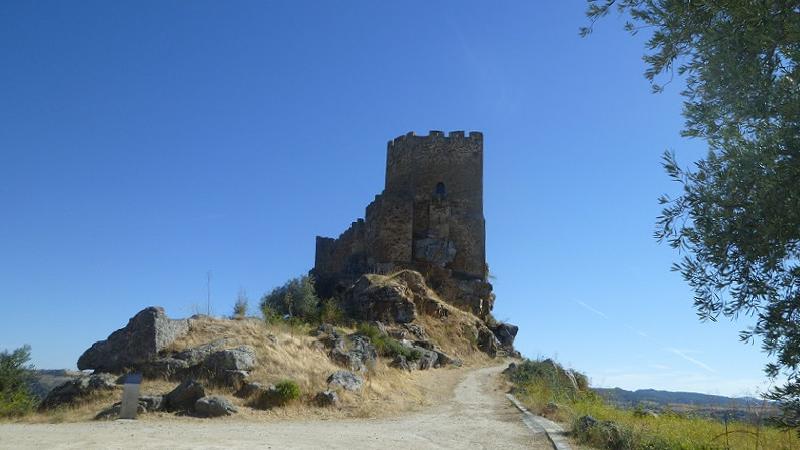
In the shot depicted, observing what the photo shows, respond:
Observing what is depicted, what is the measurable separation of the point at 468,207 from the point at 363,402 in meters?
20.4

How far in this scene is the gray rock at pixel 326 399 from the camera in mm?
11916

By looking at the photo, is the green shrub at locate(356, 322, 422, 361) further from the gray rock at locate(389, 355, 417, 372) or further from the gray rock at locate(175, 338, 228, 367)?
the gray rock at locate(175, 338, 228, 367)

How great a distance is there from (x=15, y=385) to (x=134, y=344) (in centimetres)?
223

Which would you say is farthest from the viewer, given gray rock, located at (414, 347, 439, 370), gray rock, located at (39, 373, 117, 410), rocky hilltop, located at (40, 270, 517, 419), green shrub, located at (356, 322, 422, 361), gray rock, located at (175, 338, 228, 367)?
gray rock, located at (414, 347, 439, 370)

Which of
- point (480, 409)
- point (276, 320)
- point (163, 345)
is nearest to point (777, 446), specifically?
point (480, 409)

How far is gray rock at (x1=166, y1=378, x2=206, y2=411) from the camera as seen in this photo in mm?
10836

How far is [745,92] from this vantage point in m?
5.21

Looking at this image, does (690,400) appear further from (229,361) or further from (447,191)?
(447,191)

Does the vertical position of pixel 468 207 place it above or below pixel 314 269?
above

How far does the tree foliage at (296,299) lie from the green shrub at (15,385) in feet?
38.7

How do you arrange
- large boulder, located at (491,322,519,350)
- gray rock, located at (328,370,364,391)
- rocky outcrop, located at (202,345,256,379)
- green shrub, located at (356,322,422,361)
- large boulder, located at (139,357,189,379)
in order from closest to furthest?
1. rocky outcrop, located at (202,345,256,379)
2. large boulder, located at (139,357,189,379)
3. gray rock, located at (328,370,364,391)
4. green shrub, located at (356,322,422,361)
5. large boulder, located at (491,322,519,350)

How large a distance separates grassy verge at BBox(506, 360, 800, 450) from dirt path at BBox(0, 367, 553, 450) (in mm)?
760

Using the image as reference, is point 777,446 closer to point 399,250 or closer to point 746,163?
point 746,163

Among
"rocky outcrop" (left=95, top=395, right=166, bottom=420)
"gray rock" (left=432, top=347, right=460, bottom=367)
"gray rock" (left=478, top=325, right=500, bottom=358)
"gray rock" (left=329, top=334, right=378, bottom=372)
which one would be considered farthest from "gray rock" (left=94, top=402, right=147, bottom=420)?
"gray rock" (left=478, top=325, right=500, bottom=358)
